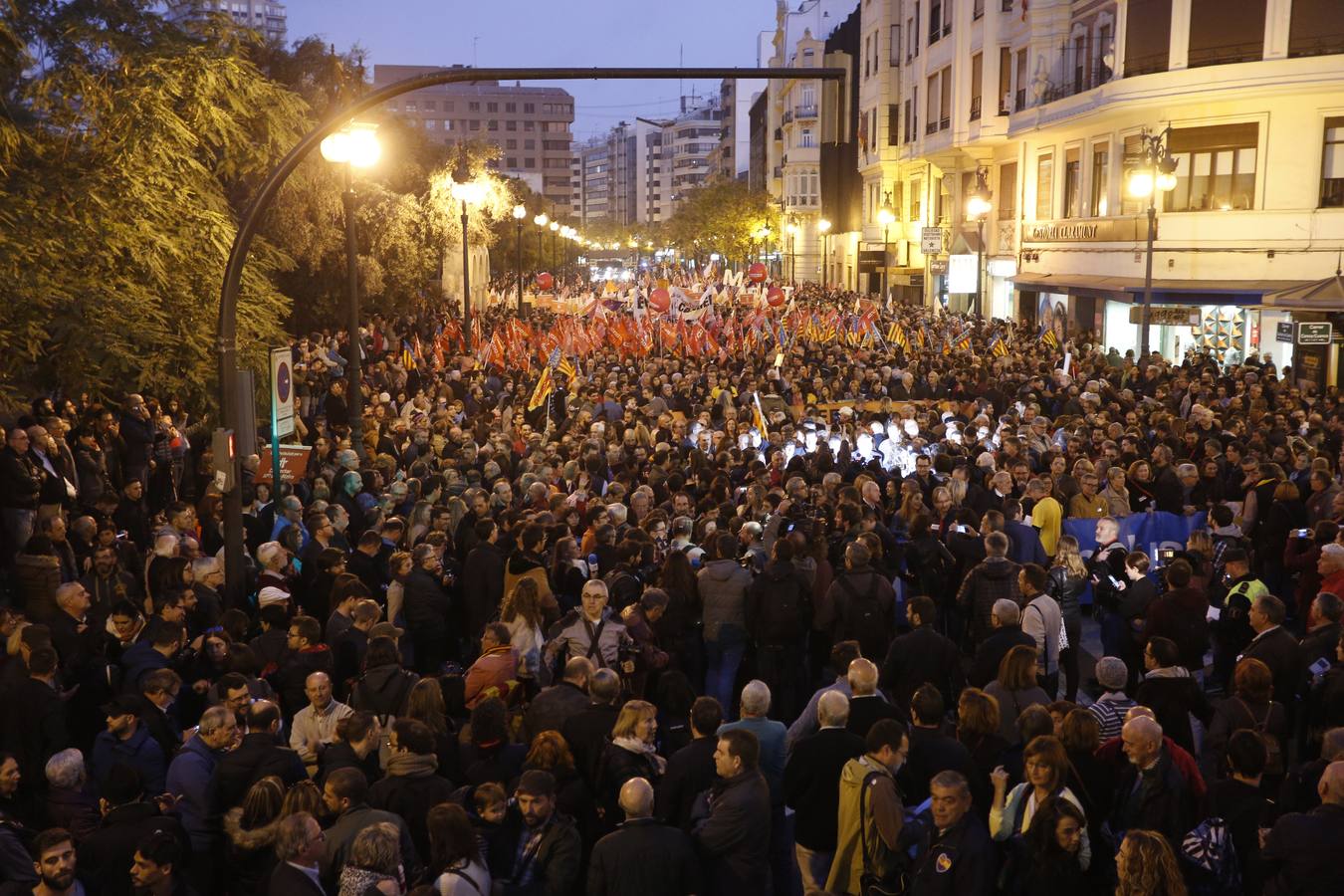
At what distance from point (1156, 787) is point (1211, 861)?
1.58 feet

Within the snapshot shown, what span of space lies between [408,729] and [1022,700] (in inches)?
133

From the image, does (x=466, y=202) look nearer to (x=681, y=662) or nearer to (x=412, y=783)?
(x=681, y=662)

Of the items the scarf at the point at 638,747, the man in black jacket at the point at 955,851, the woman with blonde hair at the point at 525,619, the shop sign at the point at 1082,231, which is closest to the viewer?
the man in black jacket at the point at 955,851

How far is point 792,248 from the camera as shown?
95062 mm

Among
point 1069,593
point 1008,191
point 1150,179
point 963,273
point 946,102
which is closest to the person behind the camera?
point 1069,593

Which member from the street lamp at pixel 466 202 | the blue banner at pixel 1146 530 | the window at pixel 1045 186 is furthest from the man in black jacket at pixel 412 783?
the window at pixel 1045 186

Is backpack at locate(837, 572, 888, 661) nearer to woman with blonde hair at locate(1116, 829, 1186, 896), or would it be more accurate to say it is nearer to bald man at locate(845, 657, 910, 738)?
bald man at locate(845, 657, 910, 738)

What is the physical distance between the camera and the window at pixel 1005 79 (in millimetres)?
41412

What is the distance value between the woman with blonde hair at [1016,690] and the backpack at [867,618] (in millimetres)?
1989

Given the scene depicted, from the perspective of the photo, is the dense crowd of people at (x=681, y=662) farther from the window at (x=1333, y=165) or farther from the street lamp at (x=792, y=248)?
the street lamp at (x=792, y=248)

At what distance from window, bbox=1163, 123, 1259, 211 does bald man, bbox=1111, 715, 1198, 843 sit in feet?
87.4

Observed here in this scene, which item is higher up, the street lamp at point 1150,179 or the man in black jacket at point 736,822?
the street lamp at point 1150,179

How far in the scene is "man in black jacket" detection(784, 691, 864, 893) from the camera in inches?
254

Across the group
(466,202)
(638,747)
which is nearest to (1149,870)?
(638,747)
